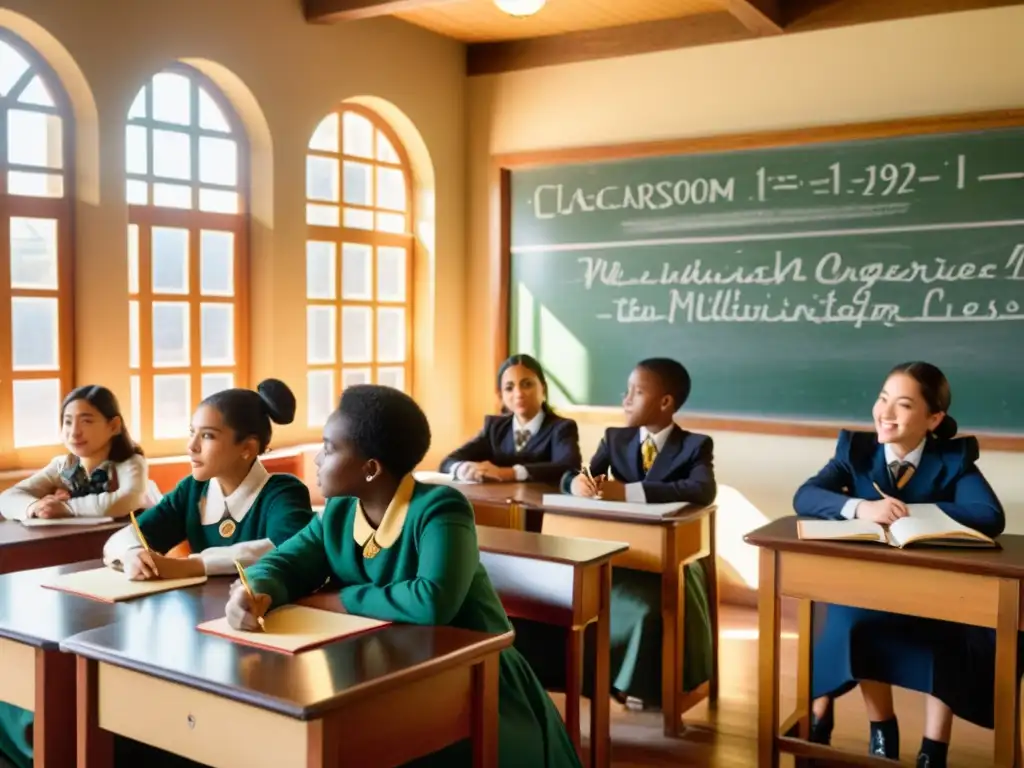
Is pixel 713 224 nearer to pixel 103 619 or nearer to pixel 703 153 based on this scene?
pixel 703 153

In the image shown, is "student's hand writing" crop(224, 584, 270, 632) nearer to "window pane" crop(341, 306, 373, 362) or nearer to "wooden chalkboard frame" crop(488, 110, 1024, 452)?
"wooden chalkboard frame" crop(488, 110, 1024, 452)

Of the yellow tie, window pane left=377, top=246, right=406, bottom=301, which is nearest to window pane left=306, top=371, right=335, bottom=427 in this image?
window pane left=377, top=246, right=406, bottom=301

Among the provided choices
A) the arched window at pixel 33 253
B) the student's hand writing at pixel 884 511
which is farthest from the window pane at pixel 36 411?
the student's hand writing at pixel 884 511

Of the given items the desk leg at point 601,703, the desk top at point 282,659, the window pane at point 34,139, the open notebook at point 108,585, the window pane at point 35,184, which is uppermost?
the window pane at point 34,139

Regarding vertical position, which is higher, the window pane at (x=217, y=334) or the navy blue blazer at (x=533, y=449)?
the window pane at (x=217, y=334)

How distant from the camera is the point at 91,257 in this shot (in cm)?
417

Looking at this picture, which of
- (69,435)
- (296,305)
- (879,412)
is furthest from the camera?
(296,305)

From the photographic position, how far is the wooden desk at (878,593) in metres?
2.53

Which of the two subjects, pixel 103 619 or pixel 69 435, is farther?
pixel 69 435

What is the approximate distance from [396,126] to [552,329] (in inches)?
49.6

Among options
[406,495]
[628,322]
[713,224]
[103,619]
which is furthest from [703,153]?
[103,619]

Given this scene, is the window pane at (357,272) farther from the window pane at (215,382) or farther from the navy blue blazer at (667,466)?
the navy blue blazer at (667,466)

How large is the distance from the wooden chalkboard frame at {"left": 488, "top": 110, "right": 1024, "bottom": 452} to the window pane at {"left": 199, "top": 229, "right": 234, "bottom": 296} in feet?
4.56

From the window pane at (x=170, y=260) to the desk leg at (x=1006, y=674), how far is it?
3384 mm
